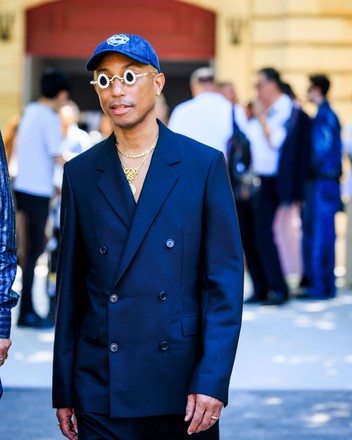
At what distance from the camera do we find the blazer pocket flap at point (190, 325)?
3874mm

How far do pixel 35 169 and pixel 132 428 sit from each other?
18.3ft

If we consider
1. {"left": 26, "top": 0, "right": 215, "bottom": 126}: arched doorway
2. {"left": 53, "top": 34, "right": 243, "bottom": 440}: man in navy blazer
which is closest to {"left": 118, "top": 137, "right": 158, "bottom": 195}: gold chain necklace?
{"left": 53, "top": 34, "right": 243, "bottom": 440}: man in navy blazer

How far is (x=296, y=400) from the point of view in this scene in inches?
282

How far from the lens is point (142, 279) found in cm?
385

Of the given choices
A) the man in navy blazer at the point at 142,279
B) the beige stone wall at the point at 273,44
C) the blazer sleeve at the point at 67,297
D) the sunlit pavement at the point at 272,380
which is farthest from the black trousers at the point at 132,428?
the beige stone wall at the point at 273,44

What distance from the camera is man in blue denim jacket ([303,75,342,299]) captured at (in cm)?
1132

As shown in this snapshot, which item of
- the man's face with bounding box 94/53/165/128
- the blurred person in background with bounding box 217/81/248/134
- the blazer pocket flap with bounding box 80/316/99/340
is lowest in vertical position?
the blazer pocket flap with bounding box 80/316/99/340

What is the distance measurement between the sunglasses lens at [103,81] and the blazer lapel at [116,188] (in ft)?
0.80

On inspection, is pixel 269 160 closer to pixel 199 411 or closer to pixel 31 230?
pixel 31 230

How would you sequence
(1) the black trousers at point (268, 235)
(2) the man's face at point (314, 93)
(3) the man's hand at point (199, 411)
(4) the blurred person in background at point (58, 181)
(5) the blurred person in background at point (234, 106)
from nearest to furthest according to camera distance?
(3) the man's hand at point (199, 411)
(4) the blurred person in background at point (58, 181)
(5) the blurred person in background at point (234, 106)
(1) the black trousers at point (268, 235)
(2) the man's face at point (314, 93)

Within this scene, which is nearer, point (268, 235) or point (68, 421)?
point (68, 421)

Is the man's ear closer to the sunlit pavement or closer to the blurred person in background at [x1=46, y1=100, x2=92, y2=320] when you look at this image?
the sunlit pavement

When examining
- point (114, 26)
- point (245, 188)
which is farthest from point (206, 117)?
point (114, 26)

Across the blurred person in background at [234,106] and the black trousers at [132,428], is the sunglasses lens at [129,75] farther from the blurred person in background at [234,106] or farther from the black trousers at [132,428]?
the blurred person in background at [234,106]
